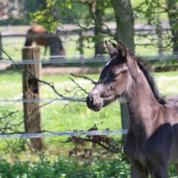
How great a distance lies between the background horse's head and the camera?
Answer: 628 cm

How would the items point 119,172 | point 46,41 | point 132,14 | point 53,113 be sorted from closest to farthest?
point 119,172
point 132,14
point 53,113
point 46,41

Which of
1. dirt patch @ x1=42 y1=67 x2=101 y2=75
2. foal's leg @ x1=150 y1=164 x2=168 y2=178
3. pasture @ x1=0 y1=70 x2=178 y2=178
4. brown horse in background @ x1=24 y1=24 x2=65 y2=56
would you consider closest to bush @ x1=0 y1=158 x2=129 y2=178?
pasture @ x1=0 y1=70 x2=178 y2=178

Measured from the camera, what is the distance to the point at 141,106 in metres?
6.62

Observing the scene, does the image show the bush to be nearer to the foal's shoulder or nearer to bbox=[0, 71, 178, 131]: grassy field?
the foal's shoulder

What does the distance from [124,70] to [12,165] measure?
2.63 m

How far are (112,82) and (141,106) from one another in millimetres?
427

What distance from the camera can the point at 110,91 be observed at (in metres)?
6.36

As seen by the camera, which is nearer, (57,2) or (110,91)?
(110,91)

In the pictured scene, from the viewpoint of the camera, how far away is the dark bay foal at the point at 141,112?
6.36 m

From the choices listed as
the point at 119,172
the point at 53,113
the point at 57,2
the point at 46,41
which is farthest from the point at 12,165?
the point at 46,41

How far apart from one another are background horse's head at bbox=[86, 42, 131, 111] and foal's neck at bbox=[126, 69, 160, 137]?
0.12 m

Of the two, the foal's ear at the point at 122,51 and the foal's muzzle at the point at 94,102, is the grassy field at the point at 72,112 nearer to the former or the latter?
the foal's ear at the point at 122,51

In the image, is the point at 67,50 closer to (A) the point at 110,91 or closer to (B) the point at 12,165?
(B) the point at 12,165

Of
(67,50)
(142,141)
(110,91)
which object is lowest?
(67,50)
